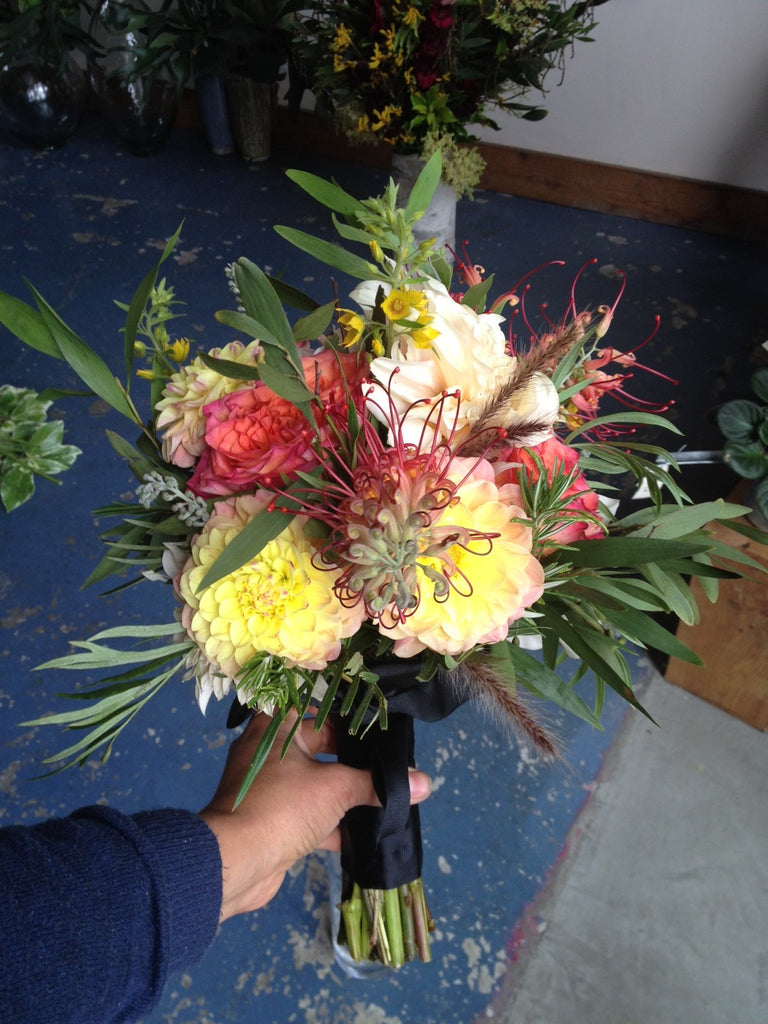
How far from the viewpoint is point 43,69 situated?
96.8 inches

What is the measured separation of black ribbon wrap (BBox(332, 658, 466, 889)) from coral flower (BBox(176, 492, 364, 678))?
10cm

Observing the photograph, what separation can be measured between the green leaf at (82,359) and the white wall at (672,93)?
77.6 inches

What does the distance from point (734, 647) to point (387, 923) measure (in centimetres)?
69

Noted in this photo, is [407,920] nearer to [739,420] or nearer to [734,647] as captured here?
[734,647]

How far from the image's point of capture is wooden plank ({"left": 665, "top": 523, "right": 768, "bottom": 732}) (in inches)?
43.7

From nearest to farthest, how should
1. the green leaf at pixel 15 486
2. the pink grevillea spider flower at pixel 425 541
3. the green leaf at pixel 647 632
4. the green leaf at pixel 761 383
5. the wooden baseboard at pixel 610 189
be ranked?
the pink grevillea spider flower at pixel 425 541
the green leaf at pixel 647 632
the green leaf at pixel 761 383
the green leaf at pixel 15 486
the wooden baseboard at pixel 610 189

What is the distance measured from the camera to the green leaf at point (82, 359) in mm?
454

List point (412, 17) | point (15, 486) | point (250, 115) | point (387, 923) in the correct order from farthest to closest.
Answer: point (250, 115), point (15, 486), point (412, 17), point (387, 923)

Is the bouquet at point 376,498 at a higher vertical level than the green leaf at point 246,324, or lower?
lower

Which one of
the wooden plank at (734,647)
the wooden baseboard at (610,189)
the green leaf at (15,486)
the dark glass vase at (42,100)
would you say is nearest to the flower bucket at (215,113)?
the wooden baseboard at (610,189)

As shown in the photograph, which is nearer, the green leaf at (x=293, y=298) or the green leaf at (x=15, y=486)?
the green leaf at (x=293, y=298)

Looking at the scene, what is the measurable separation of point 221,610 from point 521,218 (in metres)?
2.09

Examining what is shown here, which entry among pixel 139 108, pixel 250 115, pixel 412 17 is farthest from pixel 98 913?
pixel 139 108

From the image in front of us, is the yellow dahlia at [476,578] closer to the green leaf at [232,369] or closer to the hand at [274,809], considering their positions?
the green leaf at [232,369]
